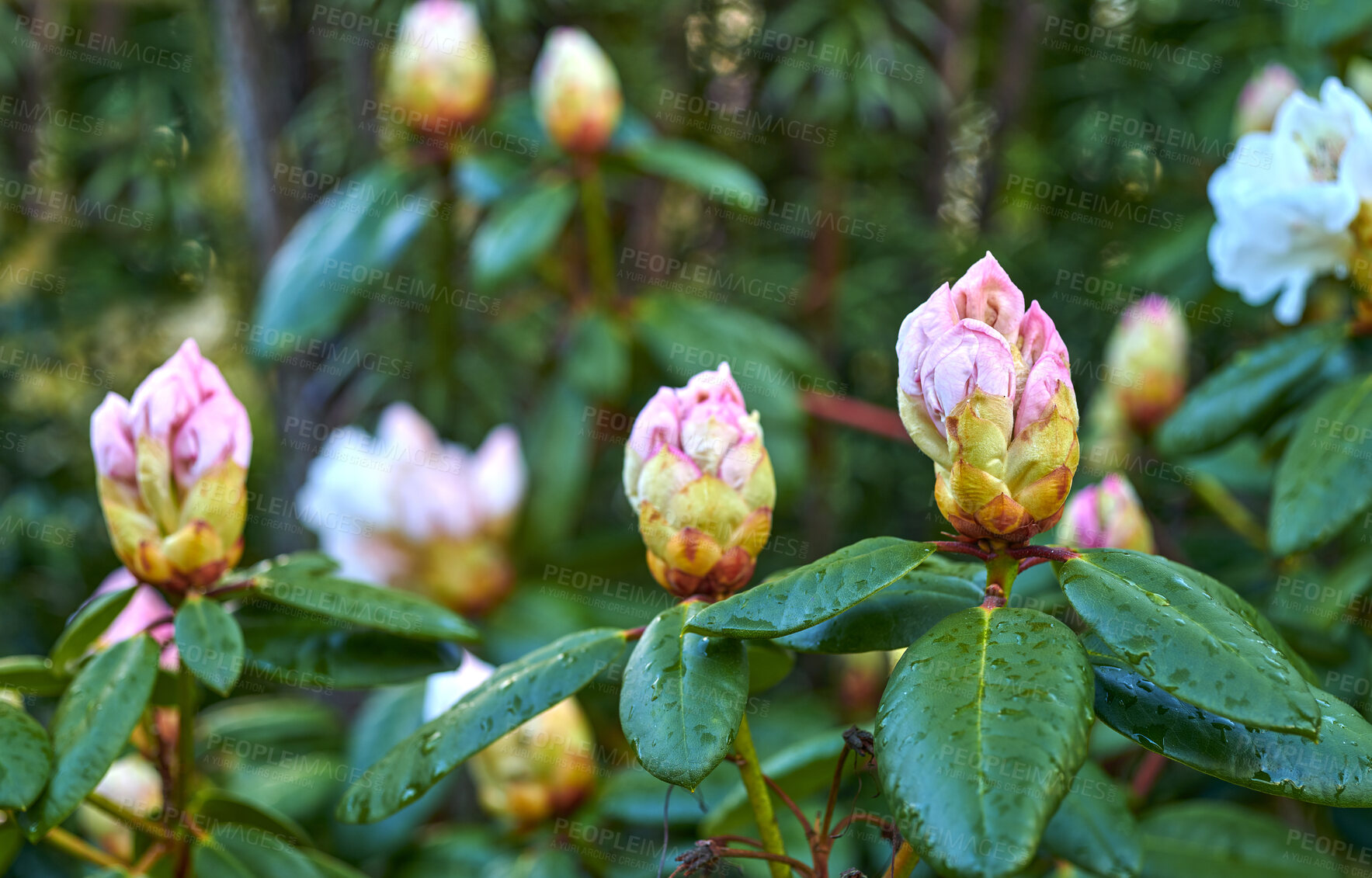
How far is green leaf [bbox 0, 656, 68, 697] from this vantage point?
70cm

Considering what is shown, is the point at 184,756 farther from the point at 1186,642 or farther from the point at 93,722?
the point at 1186,642

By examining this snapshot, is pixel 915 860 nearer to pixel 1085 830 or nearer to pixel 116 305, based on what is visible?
pixel 1085 830

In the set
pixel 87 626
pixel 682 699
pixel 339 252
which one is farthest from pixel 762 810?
pixel 339 252

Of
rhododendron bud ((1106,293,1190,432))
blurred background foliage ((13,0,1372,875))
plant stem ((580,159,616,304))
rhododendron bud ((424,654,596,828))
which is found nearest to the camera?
rhododendron bud ((424,654,596,828))

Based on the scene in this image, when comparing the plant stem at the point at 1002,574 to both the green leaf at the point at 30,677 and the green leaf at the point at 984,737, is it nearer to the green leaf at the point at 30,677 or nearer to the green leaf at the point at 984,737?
the green leaf at the point at 984,737

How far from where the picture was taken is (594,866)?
1022 millimetres

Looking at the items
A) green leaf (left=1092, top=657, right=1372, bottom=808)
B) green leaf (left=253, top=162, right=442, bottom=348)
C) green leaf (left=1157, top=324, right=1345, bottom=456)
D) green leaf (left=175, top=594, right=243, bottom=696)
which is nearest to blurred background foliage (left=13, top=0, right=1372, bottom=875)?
green leaf (left=253, top=162, right=442, bottom=348)

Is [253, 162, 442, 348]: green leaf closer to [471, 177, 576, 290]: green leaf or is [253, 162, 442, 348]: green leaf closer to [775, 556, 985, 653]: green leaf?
[471, 177, 576, 290]: green leaf

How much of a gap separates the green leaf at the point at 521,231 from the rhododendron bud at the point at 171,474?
66 centimetres

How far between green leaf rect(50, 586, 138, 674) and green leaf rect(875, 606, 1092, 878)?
1.60 ft

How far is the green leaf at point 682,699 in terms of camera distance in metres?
0.48

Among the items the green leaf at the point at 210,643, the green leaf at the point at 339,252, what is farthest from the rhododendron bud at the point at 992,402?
the green leaf at the point at 339,252

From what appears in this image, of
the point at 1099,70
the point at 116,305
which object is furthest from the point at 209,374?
the point at 116,305

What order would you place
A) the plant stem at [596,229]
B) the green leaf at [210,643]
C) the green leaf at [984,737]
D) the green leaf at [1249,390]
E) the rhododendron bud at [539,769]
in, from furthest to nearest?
1. the plant stem at [596,229]
2. the rhododendron bud at [539,769]
3. the green leaf at [1249,390]
4. the green leaf at [210,643]
5. the green leaf at [984,737]
